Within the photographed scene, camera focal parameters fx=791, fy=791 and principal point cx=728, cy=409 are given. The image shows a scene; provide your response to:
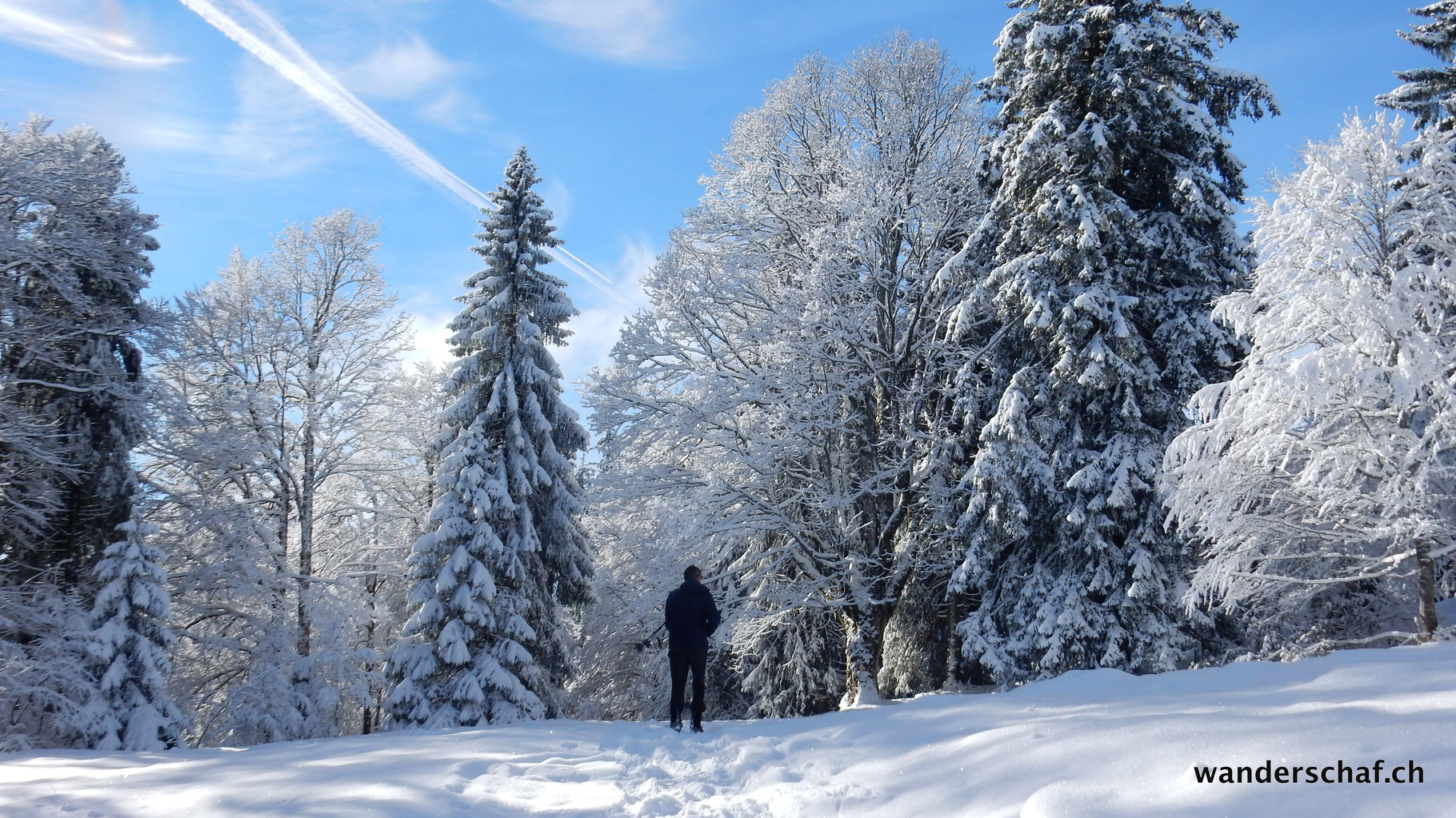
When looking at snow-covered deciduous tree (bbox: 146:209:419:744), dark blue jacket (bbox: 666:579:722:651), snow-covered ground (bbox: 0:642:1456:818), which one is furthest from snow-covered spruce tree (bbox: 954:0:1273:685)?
snow-covered deciduous tree (bbox: 146:209:419:744)

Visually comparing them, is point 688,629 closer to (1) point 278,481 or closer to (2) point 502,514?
(2) point 502,514

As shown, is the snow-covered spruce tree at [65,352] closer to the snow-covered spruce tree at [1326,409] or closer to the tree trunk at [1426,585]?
the snow-covered spruce tree at [1326,409]

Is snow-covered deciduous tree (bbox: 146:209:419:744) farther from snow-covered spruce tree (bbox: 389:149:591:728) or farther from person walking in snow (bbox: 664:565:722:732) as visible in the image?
person walking in snow (bbox: 664:565:722:732)

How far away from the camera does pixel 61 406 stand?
13867 millimetres

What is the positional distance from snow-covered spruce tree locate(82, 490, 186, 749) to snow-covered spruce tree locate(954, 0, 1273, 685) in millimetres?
12739

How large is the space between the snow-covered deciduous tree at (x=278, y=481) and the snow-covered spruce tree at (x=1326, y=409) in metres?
15.0

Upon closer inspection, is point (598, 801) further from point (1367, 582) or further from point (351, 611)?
point (351, 611)

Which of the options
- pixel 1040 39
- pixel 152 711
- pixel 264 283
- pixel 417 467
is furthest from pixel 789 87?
pixel 152 711

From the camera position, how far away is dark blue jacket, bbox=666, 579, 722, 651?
8336 mm

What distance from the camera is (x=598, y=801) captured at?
5.14 m

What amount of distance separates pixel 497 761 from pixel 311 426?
45.9 feet

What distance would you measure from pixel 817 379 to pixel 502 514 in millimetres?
7252

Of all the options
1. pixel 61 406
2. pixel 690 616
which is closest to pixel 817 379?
pixel 690 616

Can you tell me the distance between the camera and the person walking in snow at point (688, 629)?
8.32m
